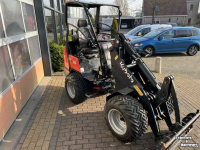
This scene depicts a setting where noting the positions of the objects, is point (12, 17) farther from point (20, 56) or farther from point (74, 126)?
point (74, 126)

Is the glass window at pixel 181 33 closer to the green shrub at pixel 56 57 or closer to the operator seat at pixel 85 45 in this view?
the green shrub at pixel 56 57

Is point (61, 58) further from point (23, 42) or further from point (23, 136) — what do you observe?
point (23, 136)

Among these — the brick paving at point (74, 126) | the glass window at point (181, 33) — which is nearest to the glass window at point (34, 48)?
the brick paving at point (74, 126)

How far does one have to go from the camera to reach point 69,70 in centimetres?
440

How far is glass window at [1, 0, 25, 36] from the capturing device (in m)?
3.51

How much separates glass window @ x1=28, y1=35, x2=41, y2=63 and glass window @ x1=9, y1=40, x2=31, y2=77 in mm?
365

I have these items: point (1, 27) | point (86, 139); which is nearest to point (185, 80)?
point (86, 139)

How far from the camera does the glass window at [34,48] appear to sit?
5023 mm

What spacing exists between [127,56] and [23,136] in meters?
2.61

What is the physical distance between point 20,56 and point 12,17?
1.00 metres

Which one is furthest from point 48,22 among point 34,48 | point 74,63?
point 74,63

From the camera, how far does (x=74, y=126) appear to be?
10.8ft

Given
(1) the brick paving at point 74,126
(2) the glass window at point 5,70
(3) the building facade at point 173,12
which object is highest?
(3) the building facade at point 173,12

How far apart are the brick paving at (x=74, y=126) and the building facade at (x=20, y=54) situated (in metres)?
0.52
